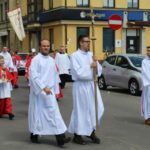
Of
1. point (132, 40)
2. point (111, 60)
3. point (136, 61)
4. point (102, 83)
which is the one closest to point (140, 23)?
point (132, 40)

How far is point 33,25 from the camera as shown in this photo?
148ft

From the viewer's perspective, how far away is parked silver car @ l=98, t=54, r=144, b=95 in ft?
64.1

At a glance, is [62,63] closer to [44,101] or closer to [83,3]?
[44,101]

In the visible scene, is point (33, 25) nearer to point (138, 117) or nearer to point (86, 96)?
point (138, 117)

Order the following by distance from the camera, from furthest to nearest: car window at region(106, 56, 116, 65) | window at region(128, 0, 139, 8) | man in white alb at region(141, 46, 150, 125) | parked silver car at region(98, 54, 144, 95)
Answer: window at region(128, 0, 139, 8)
car window at region(106, 56, 116, 65)
parked silver car at region(98, 54, 144, 95)
man in white alb at region(141, 46, 150, 125)

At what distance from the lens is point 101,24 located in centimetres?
4116

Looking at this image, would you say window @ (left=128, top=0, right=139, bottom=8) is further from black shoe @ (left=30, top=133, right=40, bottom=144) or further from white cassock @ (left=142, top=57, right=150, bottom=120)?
black shoe @ (left=30, top=133, right=40, bottom=144)

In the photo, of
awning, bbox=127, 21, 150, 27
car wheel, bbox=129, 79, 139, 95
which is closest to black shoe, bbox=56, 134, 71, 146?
car wheel, bbox=129, 79, 139, 95

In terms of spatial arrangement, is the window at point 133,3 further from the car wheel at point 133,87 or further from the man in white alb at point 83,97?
the man in white alb at point 83,97

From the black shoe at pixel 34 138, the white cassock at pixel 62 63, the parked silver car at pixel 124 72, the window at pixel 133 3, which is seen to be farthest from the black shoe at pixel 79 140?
the window at pixel 133 3

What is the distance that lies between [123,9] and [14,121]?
30.3m

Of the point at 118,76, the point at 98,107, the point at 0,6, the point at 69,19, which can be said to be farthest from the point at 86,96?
the point at 0,6

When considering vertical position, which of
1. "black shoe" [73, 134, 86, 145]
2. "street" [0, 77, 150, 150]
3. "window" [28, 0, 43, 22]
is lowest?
"street" [0, 77, 150, 150]

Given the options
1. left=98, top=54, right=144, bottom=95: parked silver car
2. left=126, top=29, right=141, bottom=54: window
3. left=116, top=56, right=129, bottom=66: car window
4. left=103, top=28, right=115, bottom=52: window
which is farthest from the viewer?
left=126, top=29, right=141, bottom=54: window
